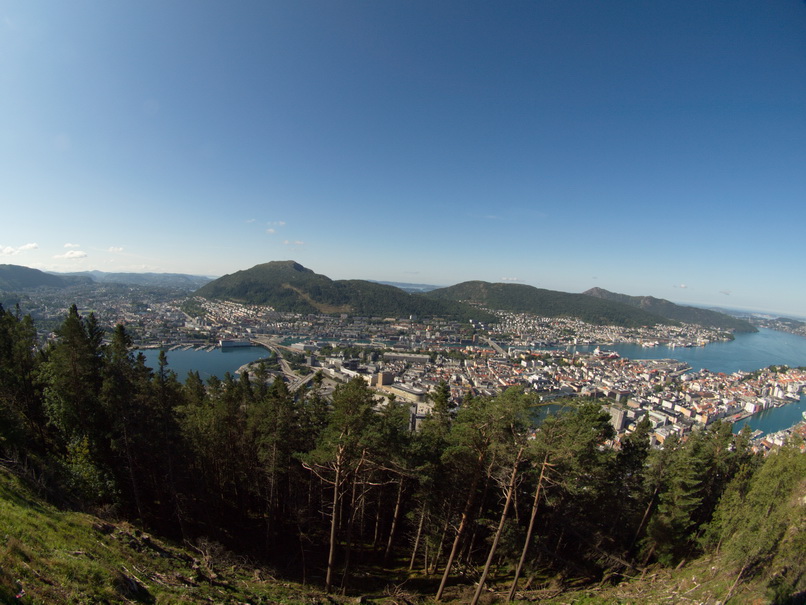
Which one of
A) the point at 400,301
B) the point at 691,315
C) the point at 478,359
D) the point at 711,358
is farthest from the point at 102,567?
the point at 691,315

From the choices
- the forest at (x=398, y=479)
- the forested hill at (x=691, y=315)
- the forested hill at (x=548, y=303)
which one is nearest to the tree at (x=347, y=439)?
the forest at (x=398, y=479)

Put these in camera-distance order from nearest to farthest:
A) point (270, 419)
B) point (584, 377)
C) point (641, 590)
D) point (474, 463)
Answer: point (474, 463) → point (641, 590) → point (270, 419) → point (584, 377)

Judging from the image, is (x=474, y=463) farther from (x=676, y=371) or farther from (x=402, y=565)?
(x=676, y=371)

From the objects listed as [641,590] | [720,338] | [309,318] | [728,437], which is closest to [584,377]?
[728,437]

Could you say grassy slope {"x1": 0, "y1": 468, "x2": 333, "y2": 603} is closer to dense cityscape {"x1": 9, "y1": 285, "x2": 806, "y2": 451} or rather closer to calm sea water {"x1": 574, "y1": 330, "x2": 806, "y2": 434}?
dense cityscape {"x1": 9, "y1": 285, "x2": 806, "y2": 451}

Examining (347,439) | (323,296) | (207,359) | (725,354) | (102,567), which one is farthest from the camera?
(323,296)

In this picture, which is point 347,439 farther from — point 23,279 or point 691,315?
point 23,279
